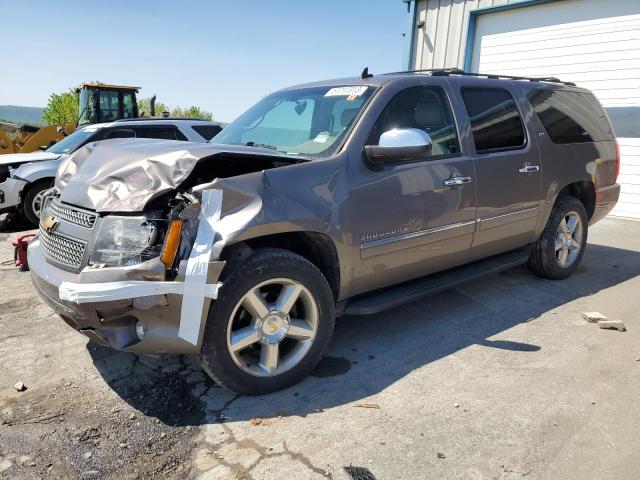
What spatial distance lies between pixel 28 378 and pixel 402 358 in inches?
94.3

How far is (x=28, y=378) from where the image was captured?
3.05 metres

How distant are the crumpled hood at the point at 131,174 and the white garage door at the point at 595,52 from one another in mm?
8118

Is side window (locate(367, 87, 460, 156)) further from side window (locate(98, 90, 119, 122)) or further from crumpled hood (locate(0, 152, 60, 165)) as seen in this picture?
side window (locate(98, 90, 119, 122))

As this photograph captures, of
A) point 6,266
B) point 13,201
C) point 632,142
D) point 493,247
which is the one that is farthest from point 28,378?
point 632,142

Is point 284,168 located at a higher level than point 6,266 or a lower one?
higher

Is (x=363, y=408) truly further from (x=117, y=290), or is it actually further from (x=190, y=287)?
(x=117, y=290)

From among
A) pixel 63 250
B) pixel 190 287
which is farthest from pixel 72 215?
pixel 190 287

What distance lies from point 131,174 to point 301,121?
4.61 feet

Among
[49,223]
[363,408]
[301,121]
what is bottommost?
[363,408]

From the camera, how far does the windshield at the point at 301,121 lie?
3.30 m

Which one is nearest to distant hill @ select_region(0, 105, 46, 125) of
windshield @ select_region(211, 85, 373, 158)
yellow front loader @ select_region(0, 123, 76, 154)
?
yellow front loader @ select_region(0, 123, 76, 154)

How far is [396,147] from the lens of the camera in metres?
3.05

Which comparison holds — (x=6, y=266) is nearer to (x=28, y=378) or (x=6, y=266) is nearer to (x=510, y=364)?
(x=28, y=378)

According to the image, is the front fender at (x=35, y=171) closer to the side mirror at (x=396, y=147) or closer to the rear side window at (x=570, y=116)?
the side mirror at (x=396, y=147)
